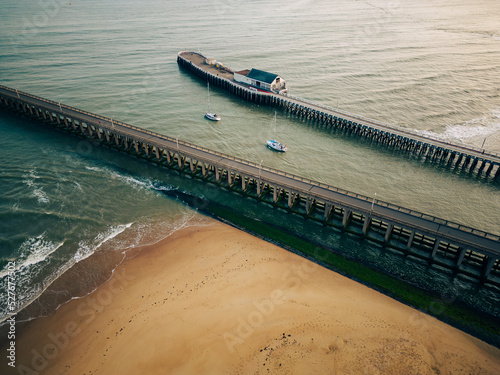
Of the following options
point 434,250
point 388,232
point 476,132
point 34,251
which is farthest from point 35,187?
point 476,132

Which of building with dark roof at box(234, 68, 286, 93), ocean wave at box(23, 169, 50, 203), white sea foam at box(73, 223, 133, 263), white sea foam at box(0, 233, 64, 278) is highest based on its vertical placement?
building with dark roof at box(234, 68, 286, 93)

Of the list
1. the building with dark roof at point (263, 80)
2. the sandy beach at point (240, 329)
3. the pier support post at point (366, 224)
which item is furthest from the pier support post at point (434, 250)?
the building with dark roof at point (263, 80)

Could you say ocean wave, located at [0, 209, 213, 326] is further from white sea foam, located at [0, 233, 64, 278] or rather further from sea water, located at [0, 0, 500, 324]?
sea water, located at [0, 0, 500, 324]

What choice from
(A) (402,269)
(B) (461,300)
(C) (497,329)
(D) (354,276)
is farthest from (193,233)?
(C) (497,329)

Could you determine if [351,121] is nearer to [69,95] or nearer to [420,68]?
[420,68]

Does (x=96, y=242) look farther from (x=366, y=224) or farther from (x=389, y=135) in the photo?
(x=389, y=135)

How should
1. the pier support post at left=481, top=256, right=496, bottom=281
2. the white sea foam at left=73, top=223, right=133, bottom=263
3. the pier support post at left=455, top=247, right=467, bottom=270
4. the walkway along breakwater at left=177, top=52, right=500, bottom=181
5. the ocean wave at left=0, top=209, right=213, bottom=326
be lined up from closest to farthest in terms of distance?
the pier support post at left=481, top=256, right=496, bottom=281
the ocean wave at left=0, top=209, right=213, bottom=326
the pier support post at left=455, top=247, right=467, bottom=270
the white sea foam at left=73, top=223, right=133, bottom=263
the walkway along breakwater at left=177, top=52, right=500, bottom=181

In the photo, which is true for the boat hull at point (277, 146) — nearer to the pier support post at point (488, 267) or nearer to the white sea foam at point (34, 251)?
the pier support post at point (488, 267)

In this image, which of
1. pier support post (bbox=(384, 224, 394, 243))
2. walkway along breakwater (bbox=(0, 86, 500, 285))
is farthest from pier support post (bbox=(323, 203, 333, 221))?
pier support post (bbox=(384, 224, 394, 243))
